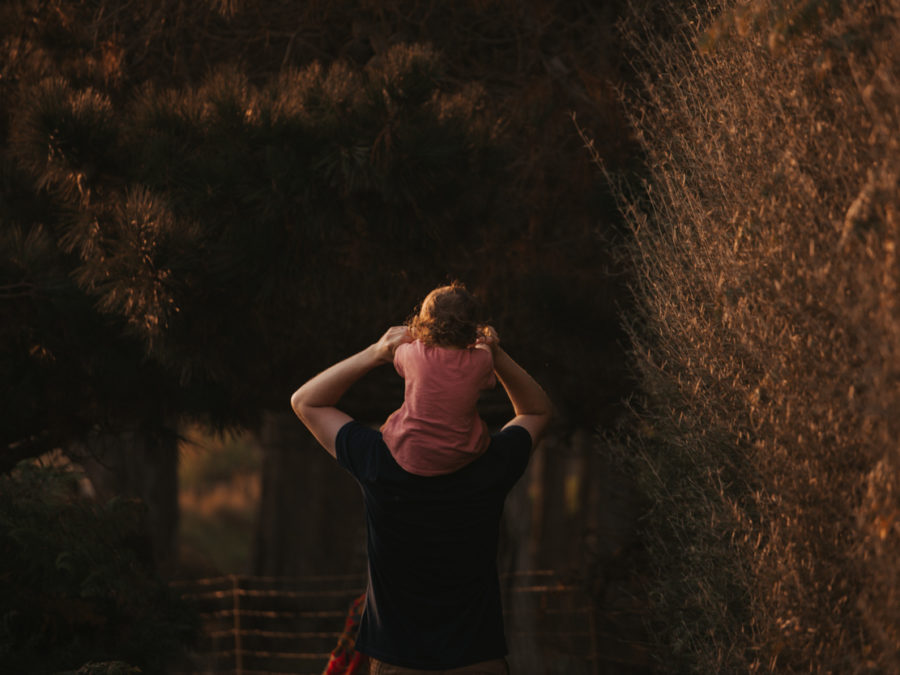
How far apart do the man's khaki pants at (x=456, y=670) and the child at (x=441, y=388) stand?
0.60 m

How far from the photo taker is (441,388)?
3.31 metres

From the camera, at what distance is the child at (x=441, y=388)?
3289 mm

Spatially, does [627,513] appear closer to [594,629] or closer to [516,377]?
[594,629]

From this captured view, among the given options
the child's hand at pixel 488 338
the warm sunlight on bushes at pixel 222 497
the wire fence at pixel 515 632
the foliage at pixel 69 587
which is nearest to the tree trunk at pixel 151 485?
the wire fence at pixel 515 632

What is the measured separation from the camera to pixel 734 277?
4438 millimetres

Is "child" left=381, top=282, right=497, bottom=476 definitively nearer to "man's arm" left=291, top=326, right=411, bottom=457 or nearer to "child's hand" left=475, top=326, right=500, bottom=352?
"child's hand" left=475, top=326, right=500, bottom=352

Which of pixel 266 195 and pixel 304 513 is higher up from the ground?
pixel 266 195

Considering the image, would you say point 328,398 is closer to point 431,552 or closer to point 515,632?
point 431,552

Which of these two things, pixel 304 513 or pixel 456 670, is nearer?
pixel 456 670

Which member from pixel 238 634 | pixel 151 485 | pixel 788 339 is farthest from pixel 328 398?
pixel 151 485

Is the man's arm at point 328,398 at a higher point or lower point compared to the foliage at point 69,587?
higher

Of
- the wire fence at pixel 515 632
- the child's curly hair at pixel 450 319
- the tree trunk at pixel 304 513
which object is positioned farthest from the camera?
the tree trunk at pixel 304 513

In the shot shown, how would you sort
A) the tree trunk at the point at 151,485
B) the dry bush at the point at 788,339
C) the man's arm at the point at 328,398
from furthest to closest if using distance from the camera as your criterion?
the tree trunk at the point at 151,485, the man's arm at the point at 328,398, the dry bush at the point at 788,339

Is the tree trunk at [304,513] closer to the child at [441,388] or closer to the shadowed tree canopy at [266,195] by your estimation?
the shadowed tree canopy at [266,195]
